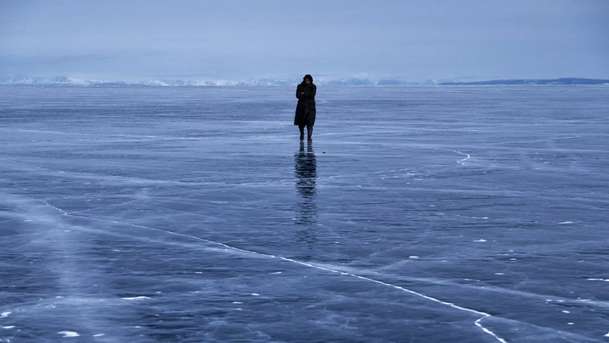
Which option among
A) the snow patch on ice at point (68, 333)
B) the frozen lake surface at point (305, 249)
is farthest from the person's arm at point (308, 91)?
the snow patch on ice at point (68, 333)

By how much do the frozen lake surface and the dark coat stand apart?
11.7 feet

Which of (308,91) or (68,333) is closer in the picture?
(68,333)

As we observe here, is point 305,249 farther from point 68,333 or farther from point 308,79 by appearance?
point 308,79

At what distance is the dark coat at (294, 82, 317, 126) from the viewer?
24703mm

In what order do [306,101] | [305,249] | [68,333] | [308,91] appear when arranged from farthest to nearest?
[306,101]
[308,91]
[305,249]
[68,333]

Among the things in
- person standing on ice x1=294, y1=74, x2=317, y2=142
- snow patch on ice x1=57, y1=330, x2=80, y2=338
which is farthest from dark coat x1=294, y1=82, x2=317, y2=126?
snow patch on ice x1=57, y1=330, x2=80, y2=338

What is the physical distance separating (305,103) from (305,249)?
600 inches

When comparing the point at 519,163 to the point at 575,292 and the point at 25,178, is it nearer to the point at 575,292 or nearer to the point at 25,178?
the point at 25,178

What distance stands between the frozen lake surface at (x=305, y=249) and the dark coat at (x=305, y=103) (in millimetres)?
3580

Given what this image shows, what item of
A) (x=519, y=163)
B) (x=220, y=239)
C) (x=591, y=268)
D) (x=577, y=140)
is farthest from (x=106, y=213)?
(x=577, y=140)

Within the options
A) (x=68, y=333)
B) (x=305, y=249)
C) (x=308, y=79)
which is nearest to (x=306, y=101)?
(x=308, y=79)

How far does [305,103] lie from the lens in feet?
81.9

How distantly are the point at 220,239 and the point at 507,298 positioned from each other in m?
3.90

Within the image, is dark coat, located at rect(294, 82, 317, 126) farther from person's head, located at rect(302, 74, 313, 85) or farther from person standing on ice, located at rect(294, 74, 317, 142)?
person's head, located at rect(302, 74, 313, 85)
